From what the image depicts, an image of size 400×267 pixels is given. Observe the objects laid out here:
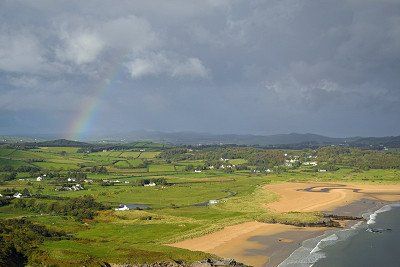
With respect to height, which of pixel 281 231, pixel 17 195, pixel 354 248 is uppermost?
pixel 17 195

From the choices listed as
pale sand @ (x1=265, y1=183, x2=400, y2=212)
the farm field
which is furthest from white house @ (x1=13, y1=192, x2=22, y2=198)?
pale sand @ (x1=265, y1=183, x2=400, y2=212)

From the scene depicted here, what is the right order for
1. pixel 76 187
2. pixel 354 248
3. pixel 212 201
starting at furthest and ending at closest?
pixel 76 187 < pixel 212 201 < pixel 354 248

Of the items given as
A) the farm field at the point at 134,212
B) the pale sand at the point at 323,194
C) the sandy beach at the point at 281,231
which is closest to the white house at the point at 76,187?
the farm field at the point at 134,212

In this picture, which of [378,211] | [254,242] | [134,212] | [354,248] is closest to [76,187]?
[134,212]

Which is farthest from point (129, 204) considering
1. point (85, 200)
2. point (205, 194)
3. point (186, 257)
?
point (186, 257)

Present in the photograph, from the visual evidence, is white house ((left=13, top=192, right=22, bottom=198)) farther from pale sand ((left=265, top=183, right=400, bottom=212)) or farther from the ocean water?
the ocean water

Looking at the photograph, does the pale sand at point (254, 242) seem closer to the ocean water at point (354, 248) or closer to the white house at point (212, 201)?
the ocean water at point (354, 248)

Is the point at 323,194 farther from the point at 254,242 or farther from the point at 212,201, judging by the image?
the point at 254,242
